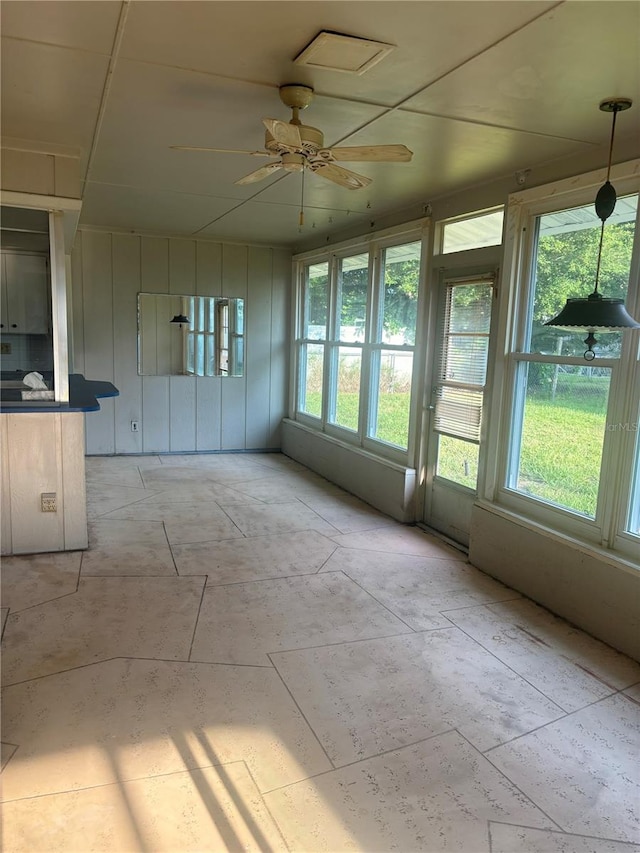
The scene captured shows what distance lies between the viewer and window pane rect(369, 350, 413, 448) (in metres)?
5.08

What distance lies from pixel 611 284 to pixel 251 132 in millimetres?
2077

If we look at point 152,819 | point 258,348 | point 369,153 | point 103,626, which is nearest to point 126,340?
point 258,348

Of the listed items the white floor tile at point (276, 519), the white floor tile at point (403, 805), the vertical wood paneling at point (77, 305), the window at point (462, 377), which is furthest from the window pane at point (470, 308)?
the vertical wood paneling at point (77, 305)

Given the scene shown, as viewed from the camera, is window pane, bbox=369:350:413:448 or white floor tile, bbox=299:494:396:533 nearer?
white floor tile, bbox=299:494:396:533

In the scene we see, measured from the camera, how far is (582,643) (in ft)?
10.1

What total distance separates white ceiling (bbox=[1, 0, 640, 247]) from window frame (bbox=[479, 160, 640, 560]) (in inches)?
8.5

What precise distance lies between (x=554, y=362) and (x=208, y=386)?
4.60 m

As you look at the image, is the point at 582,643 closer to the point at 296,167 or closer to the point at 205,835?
the point at 205,835

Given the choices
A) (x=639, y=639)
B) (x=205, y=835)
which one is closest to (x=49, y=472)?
(x=205, y=835)

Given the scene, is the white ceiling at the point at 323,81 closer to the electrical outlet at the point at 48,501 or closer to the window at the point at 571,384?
the window at the point at 571,384

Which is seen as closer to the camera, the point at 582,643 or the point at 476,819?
the point at 476,819

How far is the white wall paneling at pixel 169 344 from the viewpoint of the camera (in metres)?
6.64

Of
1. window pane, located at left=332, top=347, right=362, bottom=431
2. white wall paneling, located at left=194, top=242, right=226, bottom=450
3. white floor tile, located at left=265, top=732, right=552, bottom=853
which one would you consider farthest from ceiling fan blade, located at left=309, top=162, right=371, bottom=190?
white wall paneling, located at left=194, top=242, right=226, bottom=450

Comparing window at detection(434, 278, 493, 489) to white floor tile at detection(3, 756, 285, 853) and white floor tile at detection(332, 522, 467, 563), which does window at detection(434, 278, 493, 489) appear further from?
white floor tile at detection(3, 756, 285, 853)
